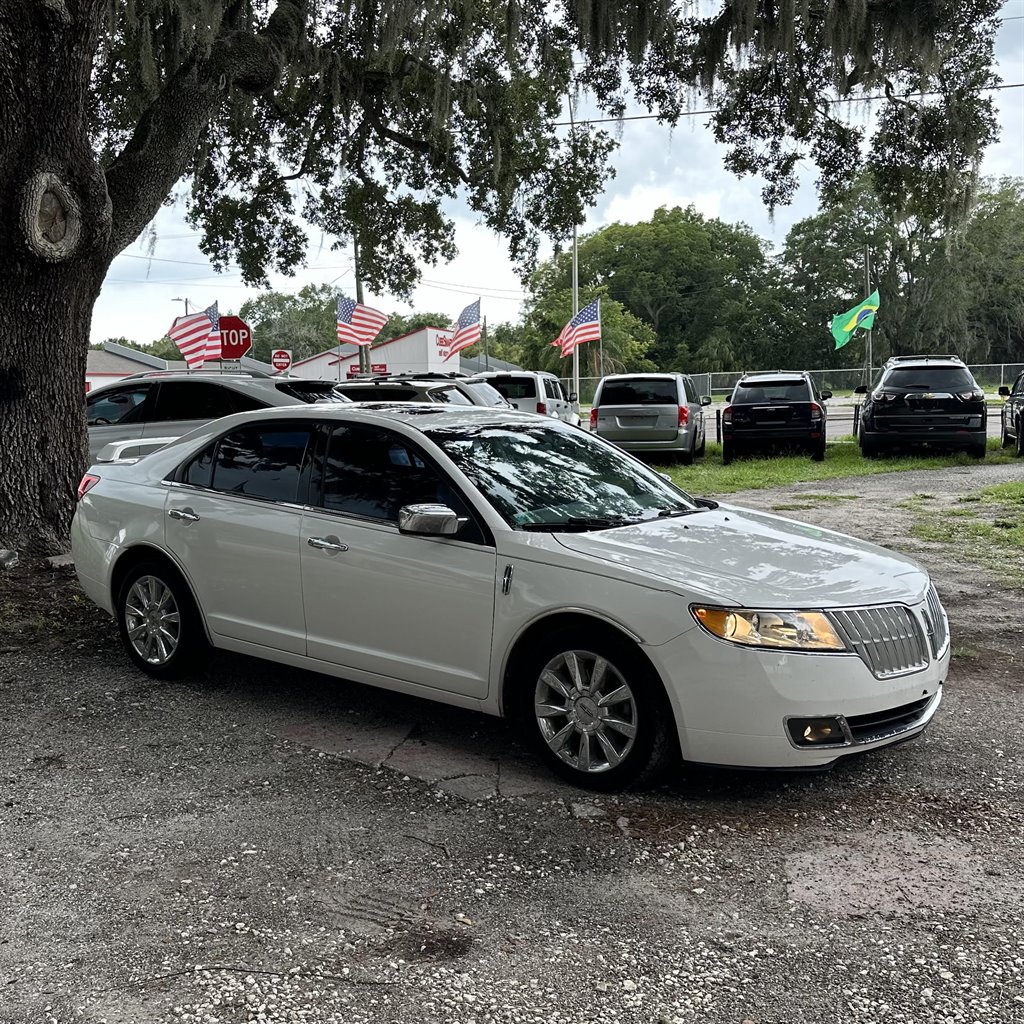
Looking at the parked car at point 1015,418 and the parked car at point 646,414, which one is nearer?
the parked car at point 1015,418

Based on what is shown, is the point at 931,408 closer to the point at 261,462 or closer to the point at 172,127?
the point at 172,127

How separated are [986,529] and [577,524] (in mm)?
7485

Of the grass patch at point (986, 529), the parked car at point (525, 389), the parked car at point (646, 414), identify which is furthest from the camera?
the parked car at point (525, 389)

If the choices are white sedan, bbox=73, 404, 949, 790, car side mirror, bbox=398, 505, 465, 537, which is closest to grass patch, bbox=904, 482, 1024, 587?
white sedan, bbox=73, 404, 949, 790

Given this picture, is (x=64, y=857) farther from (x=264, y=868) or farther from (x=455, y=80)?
(x=455, y=80)

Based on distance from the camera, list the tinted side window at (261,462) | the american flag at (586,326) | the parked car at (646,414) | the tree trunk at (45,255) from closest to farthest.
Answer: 1. the tinted side window at (261,462)
2. the tree trunk at (45,255)
3. the parked car at (646,414)
4. the american flag at (586,326)

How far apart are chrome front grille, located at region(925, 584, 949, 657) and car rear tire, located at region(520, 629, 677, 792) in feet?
3.97

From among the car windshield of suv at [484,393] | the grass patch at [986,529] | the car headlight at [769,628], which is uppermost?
the car windshield of suv at [484,393]

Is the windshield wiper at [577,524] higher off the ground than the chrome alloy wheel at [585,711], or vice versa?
the windshield wiper at [577,524]

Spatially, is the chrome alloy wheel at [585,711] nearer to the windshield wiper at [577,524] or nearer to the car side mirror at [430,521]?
the windshield wiper at [577,524]

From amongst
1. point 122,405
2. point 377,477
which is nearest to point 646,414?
point 122,405

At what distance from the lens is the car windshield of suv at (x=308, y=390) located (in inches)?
456

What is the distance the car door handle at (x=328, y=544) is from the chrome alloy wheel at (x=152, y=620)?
117 cm

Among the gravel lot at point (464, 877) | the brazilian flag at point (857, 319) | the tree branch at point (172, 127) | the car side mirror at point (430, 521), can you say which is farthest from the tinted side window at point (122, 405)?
the brazilian flag at point (857, 319)
